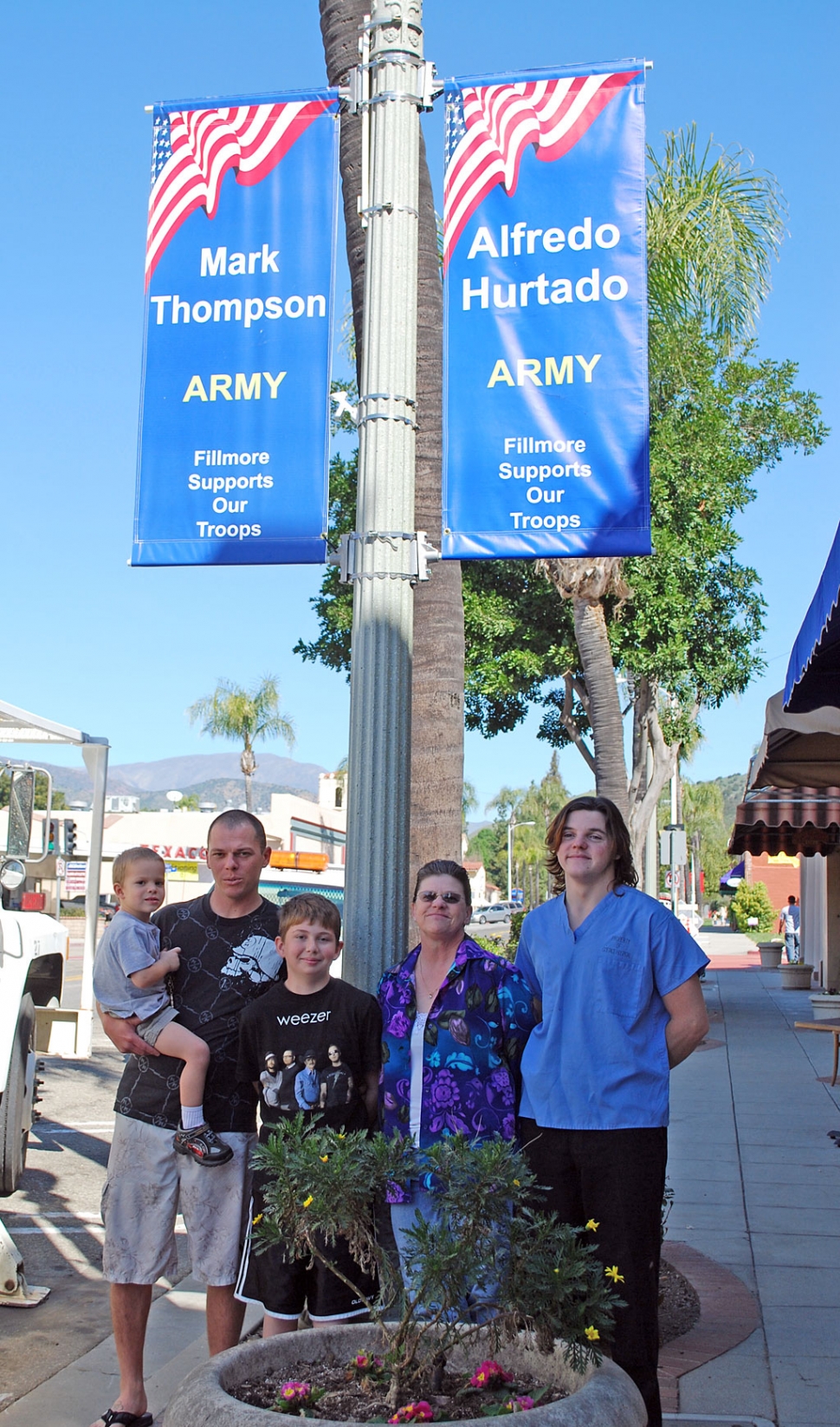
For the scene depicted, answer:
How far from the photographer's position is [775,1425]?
4188mm

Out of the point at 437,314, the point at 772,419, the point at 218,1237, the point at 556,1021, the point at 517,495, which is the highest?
the point at 772,419

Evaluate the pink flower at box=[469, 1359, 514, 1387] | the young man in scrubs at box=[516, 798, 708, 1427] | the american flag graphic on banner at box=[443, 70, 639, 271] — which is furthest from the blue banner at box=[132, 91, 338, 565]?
the pink flower at box=[469, 1359, 514, 1387]

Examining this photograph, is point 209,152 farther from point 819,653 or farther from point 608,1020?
point 608,1020

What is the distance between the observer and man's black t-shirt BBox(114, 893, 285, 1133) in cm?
409

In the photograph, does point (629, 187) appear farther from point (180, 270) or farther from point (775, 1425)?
point (775, 1425)

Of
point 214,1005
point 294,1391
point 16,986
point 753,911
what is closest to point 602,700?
point 16,986

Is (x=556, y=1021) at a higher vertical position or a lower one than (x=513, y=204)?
lower

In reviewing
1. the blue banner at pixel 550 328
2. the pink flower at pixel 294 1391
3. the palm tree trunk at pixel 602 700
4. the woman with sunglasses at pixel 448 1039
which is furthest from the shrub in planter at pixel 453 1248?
the palm tree trunk at pixel 602 700

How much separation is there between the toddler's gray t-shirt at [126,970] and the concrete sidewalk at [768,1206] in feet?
7.26

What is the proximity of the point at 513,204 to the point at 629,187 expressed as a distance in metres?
0.42

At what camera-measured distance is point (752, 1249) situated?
6.50 m

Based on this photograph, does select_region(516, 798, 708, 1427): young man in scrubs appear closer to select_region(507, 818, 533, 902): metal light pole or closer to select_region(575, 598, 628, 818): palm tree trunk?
select_region(575, 598, 628, 818): palm tree trunk

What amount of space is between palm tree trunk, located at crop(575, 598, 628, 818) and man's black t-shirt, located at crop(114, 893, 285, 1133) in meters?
12.6

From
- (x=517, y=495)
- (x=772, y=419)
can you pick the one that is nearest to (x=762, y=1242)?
(x=517, y=495)
